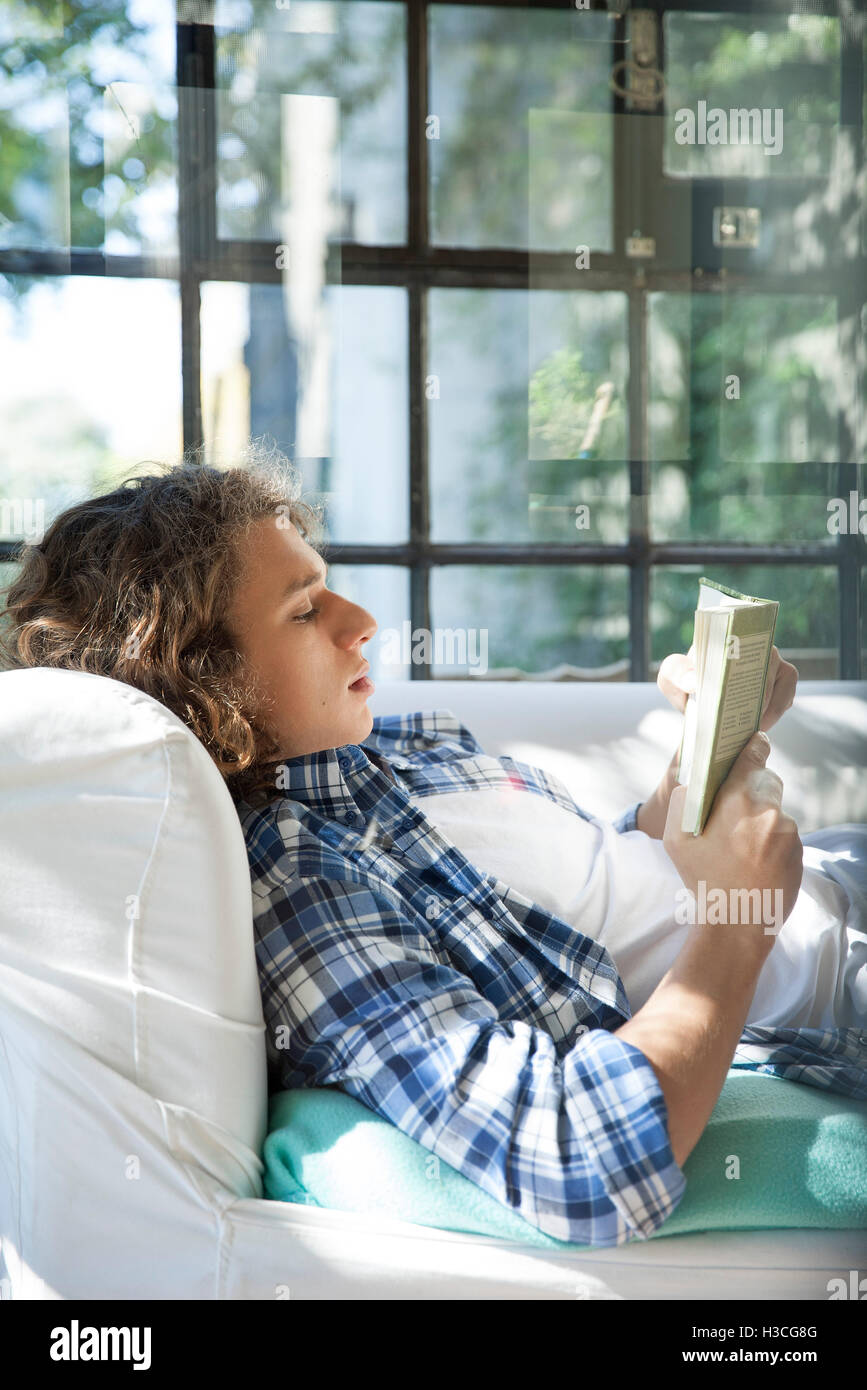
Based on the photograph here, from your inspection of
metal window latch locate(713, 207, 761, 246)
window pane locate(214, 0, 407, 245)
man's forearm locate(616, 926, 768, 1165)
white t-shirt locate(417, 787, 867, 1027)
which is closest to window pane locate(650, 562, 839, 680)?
metal window latch locate(713, 207, 761, 246)

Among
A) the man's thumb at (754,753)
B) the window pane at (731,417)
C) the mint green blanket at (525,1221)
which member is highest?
the window pane at (731,417)

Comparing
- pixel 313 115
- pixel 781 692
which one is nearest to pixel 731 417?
pixel 313 115

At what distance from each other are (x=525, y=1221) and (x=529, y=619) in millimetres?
1985

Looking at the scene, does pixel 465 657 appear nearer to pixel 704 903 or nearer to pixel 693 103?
pixel 693 103

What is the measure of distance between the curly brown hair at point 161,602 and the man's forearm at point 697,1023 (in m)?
0.40

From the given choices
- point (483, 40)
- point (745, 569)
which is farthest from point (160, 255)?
point (745, 569)

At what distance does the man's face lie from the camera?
1017mm

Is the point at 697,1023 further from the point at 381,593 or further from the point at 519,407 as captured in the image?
the point at 519,407

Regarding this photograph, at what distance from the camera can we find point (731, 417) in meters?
2.62

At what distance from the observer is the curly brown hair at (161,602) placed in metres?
0.95

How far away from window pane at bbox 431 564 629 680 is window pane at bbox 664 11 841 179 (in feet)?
3.20

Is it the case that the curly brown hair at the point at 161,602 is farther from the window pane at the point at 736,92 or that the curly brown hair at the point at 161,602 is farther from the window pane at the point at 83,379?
the window pane at the point at 736,92

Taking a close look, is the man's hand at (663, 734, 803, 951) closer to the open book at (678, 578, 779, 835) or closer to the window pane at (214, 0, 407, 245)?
the open book at (678, 578, 779, 835)

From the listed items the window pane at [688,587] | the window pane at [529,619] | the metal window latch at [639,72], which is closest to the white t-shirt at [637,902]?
the window pane at [688,587]
